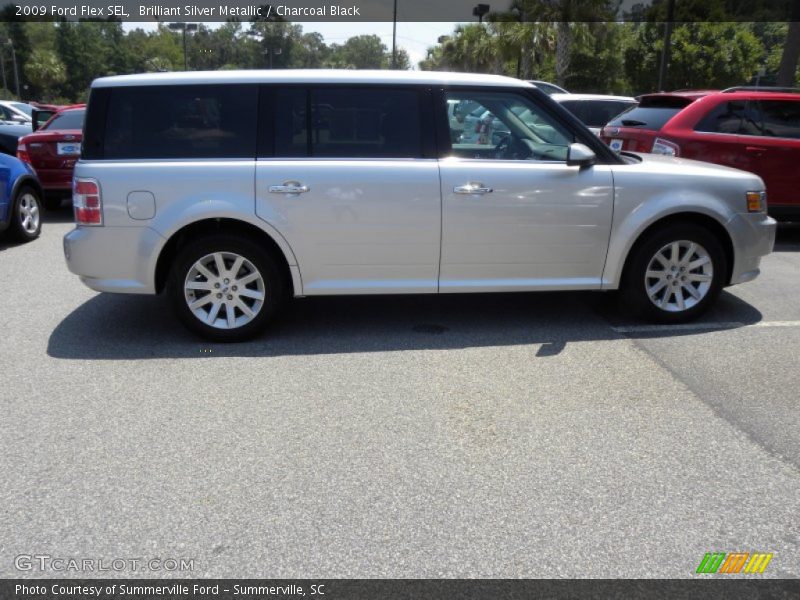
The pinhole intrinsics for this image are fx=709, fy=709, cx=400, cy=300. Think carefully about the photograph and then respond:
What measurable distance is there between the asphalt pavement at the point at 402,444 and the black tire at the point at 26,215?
325 centimetres

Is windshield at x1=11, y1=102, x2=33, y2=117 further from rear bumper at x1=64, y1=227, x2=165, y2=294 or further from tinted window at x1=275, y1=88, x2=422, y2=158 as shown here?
tinted window at x1=275, y1=88, x2=422, y2=158

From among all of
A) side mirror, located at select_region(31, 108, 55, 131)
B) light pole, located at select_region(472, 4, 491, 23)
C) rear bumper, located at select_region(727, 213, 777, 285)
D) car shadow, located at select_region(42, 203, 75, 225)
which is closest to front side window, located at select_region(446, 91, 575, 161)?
rear bumper, located at select_region(727, 213, 777, 285)

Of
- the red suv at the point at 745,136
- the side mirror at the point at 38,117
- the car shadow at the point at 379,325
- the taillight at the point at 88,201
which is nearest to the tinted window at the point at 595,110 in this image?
the red suv at the point at 745,136

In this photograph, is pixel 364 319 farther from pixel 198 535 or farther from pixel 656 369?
pixel 198 535

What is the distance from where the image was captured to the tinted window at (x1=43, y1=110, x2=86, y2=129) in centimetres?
1116

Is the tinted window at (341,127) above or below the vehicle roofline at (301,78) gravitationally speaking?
below

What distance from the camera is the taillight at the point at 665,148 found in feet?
27.2

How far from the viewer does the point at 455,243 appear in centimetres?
514

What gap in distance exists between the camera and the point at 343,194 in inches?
195

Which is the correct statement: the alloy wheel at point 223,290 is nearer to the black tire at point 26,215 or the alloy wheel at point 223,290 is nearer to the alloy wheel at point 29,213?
the black tire at point 26,215

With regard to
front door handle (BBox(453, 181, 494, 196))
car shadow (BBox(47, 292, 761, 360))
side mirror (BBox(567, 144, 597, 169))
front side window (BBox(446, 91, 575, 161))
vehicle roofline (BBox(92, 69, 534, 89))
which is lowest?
car shadow (BBox(47, 292, 761, 360))

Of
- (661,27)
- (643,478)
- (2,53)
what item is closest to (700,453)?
(643,478)

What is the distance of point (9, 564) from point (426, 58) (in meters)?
105

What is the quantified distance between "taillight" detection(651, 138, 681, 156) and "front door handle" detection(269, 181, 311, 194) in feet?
17.1
